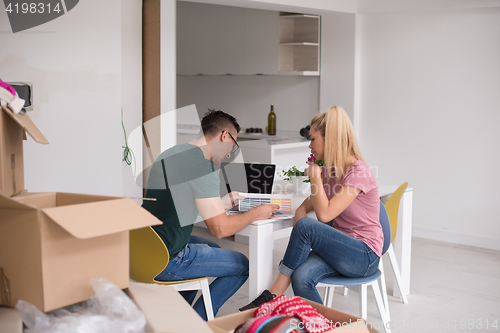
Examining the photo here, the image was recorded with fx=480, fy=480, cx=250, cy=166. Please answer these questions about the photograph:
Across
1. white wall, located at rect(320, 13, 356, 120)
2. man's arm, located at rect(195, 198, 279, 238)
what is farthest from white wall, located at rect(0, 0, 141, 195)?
white wall, located at rect(320, 13, 356, 120)

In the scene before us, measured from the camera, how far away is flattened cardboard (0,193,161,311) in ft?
3.57

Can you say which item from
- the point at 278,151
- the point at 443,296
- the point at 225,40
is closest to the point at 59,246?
the point at 443,296

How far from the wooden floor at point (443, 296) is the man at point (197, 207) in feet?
2.53

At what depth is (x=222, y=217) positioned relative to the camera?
2.12 meters

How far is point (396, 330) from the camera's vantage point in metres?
2.68

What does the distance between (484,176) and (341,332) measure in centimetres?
367

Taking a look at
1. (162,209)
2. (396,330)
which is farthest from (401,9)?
(162,209)

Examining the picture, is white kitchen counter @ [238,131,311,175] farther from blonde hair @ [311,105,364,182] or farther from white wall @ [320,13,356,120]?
blonde hair @ [311,105,364,182]

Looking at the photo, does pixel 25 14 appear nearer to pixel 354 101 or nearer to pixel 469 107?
pixel 354 101

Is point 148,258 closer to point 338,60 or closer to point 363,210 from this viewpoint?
point 363,210

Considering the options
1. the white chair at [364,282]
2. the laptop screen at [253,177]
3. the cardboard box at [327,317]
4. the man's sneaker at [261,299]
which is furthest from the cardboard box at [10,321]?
the laptop screen at [253,177]

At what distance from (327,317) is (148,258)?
84 cm

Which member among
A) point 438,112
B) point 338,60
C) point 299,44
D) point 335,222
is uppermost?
point 299,44

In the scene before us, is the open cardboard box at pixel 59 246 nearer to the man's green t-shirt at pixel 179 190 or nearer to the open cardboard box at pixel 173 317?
the open cardboard box at pixel 173 317
